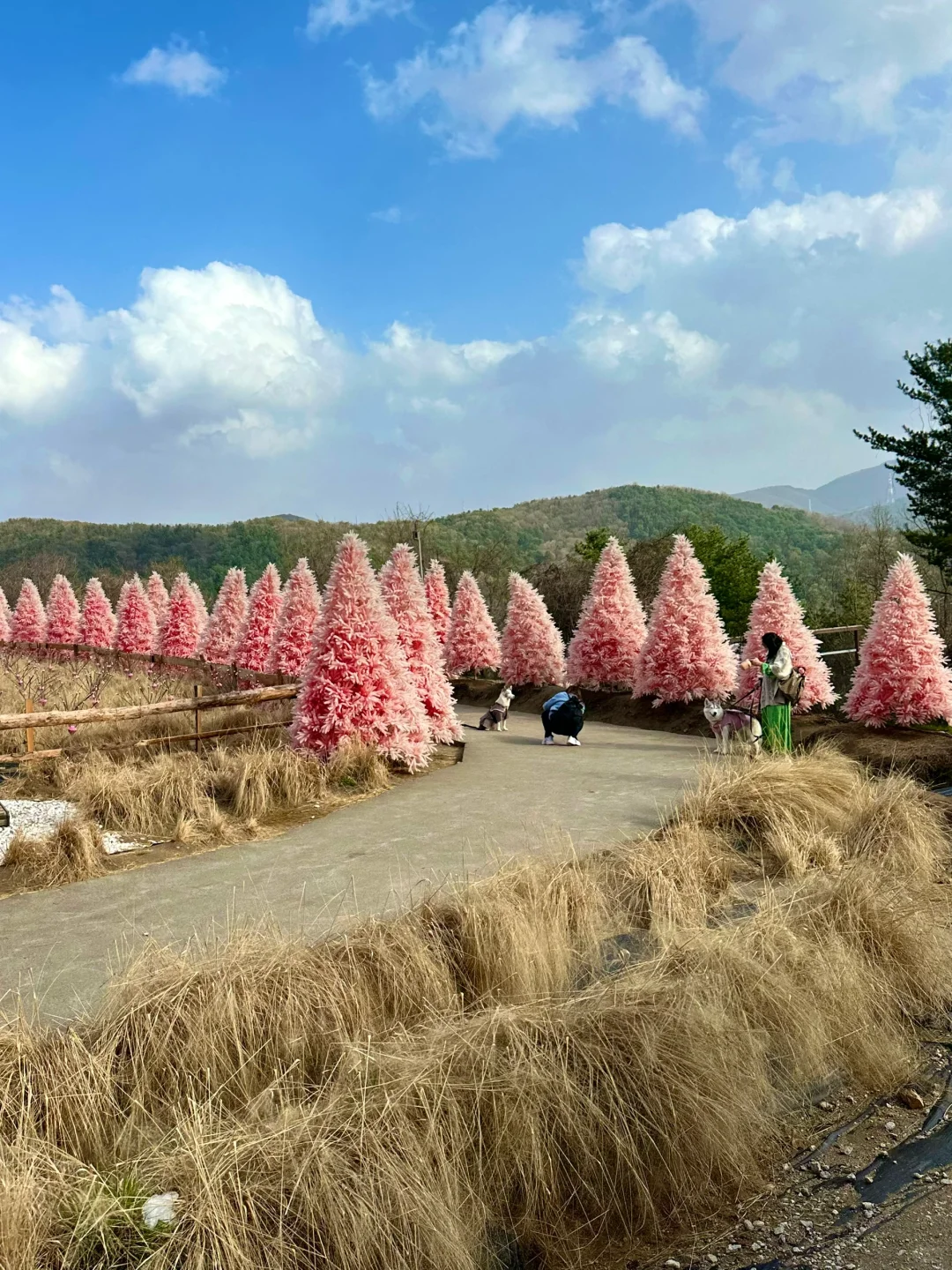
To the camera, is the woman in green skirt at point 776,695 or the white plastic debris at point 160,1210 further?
the woman in green skirt at point 776,695

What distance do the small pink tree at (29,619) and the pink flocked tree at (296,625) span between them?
15.8 meters

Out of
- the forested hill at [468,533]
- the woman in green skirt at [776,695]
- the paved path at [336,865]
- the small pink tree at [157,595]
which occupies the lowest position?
the paved path at [336,865]

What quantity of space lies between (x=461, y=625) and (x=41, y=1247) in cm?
1656

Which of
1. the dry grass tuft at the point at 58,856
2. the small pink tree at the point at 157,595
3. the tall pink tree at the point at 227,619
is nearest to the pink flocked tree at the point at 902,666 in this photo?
the dry grass tuft at the point at 58,856

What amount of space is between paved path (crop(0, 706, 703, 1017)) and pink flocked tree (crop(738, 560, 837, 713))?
4003mm

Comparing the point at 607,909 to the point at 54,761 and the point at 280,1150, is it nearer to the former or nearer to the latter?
the point at 280,1150

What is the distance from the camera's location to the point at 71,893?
5418 millimetres

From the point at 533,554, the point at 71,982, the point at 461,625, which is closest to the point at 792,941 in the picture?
the point at 71,982

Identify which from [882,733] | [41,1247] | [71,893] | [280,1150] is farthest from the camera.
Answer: [882,733]

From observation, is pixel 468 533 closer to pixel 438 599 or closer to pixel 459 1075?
pixel 438 599

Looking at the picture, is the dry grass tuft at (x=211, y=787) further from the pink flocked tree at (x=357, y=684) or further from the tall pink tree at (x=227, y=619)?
the tall pink tree at (x=227, y=619)

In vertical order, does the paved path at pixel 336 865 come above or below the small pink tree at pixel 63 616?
below

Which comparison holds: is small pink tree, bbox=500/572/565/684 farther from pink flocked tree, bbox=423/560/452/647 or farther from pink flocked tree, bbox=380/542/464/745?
pink flocked tree, bbox=380/542/464/745

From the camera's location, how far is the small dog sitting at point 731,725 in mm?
8945
